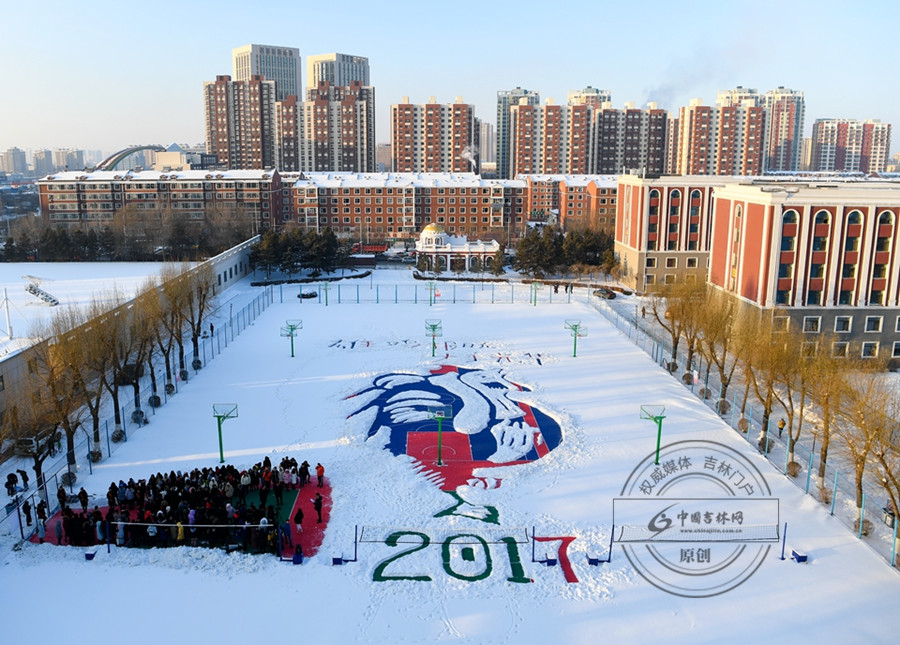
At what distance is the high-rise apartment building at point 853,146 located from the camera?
144 meters

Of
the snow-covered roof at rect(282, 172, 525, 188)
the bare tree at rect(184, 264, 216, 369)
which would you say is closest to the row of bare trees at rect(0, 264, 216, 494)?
the bare tree at rect(184, 264, 216, 369)

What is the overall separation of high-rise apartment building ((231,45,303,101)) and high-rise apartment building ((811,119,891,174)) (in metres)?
121

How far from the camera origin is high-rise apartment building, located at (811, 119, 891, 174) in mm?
143625

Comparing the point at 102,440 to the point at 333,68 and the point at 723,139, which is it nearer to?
the point at 723,139

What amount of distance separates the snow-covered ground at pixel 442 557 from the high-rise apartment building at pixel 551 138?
7838 cm

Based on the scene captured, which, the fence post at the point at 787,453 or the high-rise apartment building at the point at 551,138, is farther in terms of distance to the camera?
the high-rise apartment building at the point at 551,138

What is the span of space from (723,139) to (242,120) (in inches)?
2808

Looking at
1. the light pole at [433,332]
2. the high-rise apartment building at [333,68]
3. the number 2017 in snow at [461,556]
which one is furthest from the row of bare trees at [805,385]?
the high-rise apartment building at [333,68]

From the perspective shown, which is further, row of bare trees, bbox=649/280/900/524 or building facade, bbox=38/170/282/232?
building facade, bbox=38/170/282/232

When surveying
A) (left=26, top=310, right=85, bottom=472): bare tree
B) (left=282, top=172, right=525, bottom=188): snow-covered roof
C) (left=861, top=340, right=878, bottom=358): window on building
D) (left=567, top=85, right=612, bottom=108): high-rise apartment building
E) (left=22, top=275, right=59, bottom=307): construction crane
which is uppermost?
(left=567, top=85, right=612, bottom=108): high-rise apartment building

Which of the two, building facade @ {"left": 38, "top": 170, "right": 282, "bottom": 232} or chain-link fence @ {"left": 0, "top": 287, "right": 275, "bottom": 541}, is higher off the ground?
building facade @ {"left": 38, "top": 170, "right": 282, "bottom": 232}

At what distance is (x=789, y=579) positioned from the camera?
1477cm

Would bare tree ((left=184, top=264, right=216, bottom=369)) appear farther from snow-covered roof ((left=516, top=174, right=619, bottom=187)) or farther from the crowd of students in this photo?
snow-covered roof ((left=516, top=174, right=619, bottom=187))

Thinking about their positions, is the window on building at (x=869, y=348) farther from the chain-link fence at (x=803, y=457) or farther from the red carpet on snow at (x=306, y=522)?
the red carpet on snow at (x=306, y=522)
